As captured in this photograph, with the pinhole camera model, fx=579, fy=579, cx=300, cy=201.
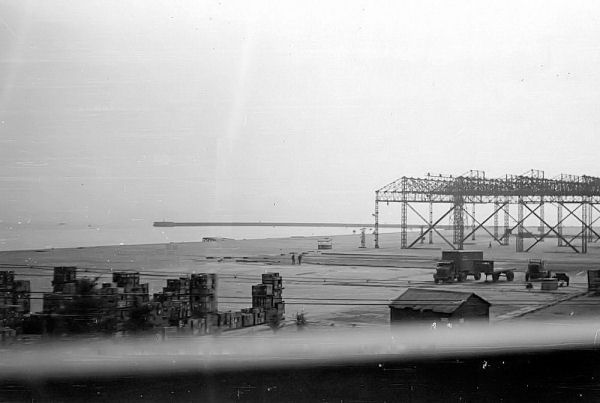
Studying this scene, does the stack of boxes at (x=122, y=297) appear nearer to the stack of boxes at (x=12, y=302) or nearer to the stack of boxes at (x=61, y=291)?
the stack of boxes at (x=61, y=291)

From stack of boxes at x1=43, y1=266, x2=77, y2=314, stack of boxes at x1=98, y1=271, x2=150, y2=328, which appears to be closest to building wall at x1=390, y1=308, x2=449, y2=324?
stack of boxes at x1=98, y1=271, x2=150, y2=328

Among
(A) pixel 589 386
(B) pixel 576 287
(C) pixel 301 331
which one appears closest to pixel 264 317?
(C) pixel 301 331

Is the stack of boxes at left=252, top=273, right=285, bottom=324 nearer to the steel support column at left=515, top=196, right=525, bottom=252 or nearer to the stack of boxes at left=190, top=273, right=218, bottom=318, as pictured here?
the stack of boxes at left=190, top=273, right=218, bottom=318

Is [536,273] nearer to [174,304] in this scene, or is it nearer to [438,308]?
[438,308]

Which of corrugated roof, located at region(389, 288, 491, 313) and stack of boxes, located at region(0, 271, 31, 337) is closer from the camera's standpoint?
corrugated roof, located at region(389, 288, 491, 313)

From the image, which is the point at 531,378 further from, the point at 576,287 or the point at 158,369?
the point at 576,287

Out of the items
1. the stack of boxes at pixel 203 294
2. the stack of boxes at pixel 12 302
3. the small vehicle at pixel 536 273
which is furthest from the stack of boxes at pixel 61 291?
the small vehicle at pixel 536 273
